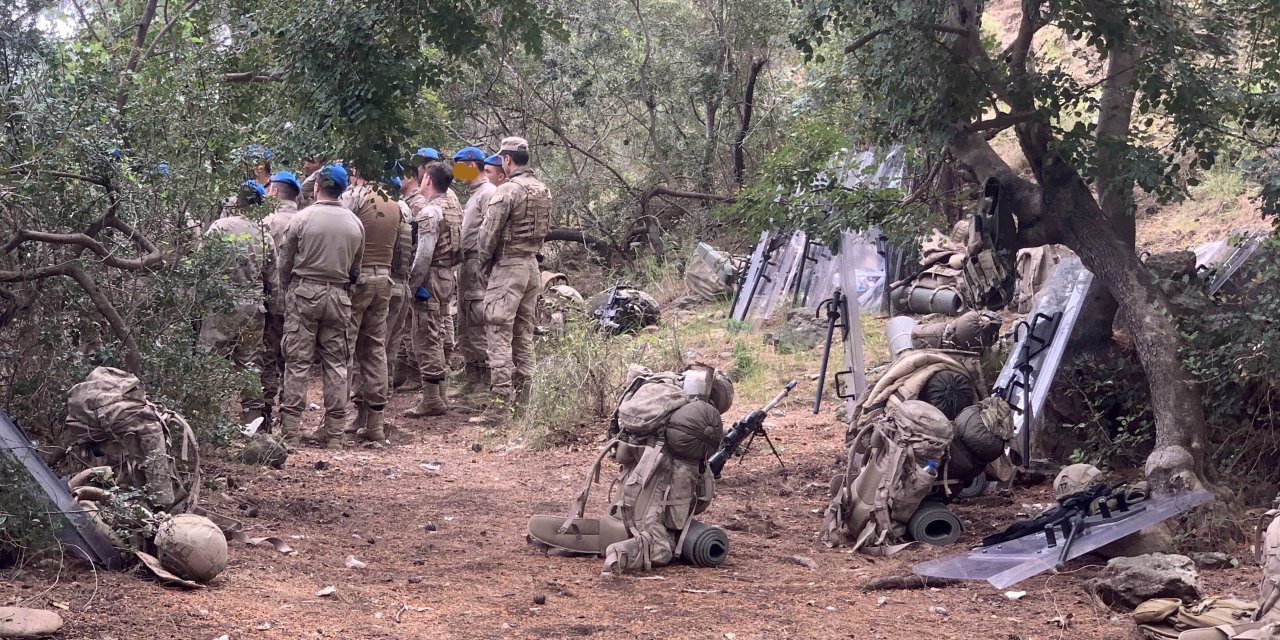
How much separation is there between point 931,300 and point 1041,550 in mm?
5421

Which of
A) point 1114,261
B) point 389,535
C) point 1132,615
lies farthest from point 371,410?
point 1132,615

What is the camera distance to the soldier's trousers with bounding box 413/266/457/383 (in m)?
10.1

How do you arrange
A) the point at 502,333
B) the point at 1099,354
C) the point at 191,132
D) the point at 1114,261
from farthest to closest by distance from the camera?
the point at 502,333 < the point at 1099,354 < the point at 1114,261 < the point at 191,132

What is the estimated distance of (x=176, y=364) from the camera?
241 inches

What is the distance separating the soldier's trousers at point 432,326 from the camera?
397 inches

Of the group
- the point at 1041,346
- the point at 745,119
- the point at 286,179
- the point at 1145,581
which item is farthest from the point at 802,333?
the point at 1145,581

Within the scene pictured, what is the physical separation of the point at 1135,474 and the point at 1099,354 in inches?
33.3

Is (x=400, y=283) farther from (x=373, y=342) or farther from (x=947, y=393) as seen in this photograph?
(x=947, y=393)

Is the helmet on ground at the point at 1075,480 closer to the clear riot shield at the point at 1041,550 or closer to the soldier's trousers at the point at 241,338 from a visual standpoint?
the clear riot shield at the point at 1041,550

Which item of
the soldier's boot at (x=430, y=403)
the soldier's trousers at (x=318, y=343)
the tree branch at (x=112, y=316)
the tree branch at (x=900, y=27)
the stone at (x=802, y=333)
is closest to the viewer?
the tree branch at (x=112, y=316)

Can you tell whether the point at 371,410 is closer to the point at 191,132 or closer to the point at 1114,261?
the point at 191,132

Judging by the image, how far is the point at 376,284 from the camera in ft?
28.7

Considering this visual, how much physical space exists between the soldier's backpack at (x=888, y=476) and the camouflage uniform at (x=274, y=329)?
13.9 ft

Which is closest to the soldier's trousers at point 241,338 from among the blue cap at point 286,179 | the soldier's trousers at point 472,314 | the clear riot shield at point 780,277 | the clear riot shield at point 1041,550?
the blue cap at point 286,179
